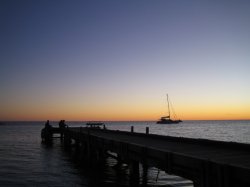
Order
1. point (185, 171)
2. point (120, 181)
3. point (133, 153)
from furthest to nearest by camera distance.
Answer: point (120, 181) < point (133, 153) < point (185, 171)

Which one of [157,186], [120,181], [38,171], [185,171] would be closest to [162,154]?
[185,171]

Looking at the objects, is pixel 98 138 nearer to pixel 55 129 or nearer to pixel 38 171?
pixel 38 171

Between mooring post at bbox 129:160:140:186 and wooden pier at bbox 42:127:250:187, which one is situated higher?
wooden pier at bbox 42:127:250:187

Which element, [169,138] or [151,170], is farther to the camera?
[151,170]

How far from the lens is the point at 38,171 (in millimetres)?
24438

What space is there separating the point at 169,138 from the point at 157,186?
3.25 metres

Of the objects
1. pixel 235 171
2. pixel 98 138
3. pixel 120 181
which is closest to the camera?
pixel 235 171

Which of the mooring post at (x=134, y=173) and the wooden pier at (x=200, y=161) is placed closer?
the wooden pier at (x=200, y=161)

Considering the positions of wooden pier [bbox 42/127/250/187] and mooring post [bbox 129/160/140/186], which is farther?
mooring post [bbox 129/160/140/186]

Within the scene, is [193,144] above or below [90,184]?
above

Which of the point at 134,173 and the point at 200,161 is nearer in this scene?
the point at 200,161

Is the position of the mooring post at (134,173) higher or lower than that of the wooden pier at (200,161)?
lower

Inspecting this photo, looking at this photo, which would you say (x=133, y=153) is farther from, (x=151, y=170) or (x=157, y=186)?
(x=151, y=170)

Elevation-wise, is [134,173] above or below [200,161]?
below
